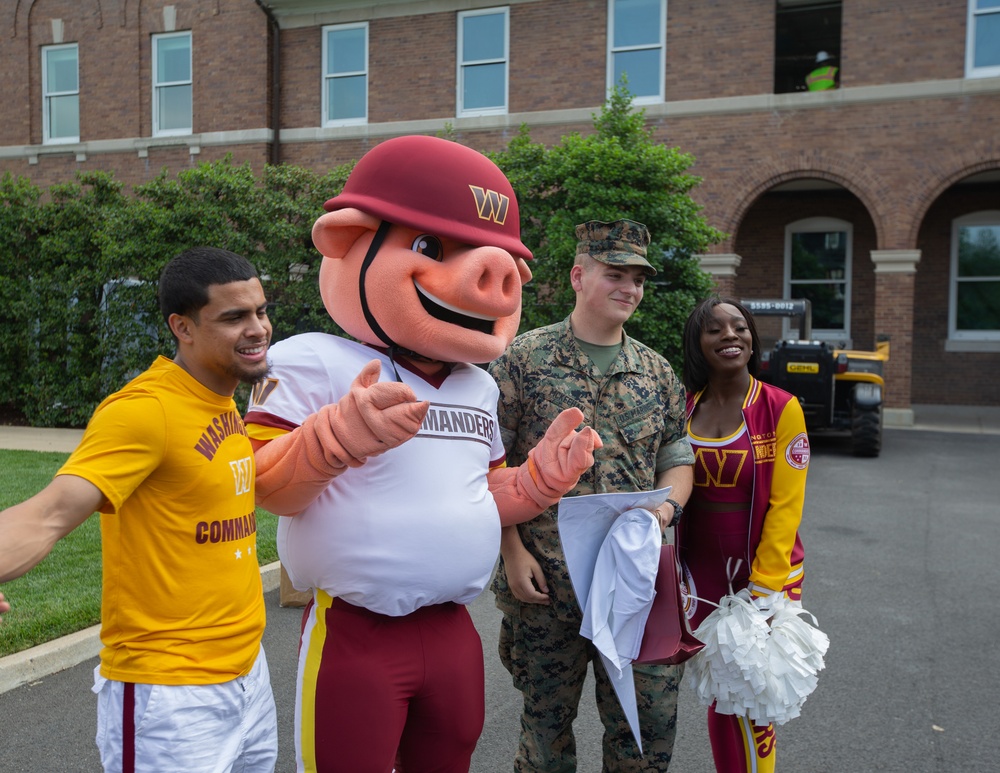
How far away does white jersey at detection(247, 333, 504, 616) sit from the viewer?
217 centimetres

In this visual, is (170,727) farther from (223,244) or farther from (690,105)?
(690,105)

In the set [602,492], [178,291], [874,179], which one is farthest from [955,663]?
[874,179]

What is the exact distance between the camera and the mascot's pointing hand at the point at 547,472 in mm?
2445

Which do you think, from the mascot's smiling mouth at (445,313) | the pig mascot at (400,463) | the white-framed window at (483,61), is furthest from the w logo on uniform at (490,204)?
the white-framed window at (483,61)

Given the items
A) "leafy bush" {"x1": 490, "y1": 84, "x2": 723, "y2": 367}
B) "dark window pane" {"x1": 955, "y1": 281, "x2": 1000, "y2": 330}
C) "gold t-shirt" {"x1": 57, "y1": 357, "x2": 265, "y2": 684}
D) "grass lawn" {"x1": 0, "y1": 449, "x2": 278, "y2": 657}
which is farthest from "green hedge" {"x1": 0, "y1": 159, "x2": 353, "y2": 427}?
"dark window pane" {"x1": 955, "y1": 281, "x2": 1000, "y2": 330}

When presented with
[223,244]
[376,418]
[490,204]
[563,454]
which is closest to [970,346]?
[223,244]

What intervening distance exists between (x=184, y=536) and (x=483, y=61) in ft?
52.6

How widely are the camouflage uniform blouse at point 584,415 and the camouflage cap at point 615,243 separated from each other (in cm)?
29

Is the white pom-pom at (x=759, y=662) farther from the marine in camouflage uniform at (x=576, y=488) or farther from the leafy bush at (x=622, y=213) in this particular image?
the leafy bush at (x=622, y=213)

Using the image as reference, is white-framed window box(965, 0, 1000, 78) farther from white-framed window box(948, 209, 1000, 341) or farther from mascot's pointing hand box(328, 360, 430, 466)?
mascot's pointing hand box(328, 360, 430, 466)

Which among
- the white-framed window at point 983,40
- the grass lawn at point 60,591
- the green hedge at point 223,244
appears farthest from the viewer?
the white-framed window at point 983,40

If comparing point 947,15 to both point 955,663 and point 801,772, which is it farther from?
point 801,772

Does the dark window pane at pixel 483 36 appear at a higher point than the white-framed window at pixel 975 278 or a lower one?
higher

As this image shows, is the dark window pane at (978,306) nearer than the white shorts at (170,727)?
No
